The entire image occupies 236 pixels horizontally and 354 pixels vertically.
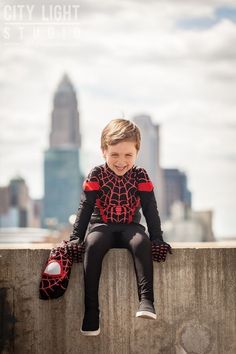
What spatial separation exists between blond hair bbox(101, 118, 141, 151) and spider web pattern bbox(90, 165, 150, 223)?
0.20 metres

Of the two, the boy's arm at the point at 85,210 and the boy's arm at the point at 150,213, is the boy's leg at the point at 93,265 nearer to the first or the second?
the boy's arm at the point at 85,210

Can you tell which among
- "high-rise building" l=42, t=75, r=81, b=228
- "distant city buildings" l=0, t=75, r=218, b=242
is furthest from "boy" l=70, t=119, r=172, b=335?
"high-rise building" l=42, t=75, r=81, b=228

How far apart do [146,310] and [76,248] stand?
64 cm

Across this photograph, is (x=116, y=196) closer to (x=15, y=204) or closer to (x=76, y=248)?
(x=76, y=248)

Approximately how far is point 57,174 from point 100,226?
14618 centimetres

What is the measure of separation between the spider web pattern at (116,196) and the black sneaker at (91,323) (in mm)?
628

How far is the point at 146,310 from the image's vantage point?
499 centimetres

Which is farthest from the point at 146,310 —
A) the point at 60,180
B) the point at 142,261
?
the point at 60,180

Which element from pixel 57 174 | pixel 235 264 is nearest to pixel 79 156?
pixel 57 174

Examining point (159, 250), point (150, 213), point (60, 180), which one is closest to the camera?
point (159, 250)

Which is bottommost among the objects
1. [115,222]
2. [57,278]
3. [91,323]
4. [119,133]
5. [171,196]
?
[91,323]

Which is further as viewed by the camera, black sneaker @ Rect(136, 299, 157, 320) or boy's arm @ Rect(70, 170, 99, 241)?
→ boy's arm @ Rect(70, 170, 99, 241)

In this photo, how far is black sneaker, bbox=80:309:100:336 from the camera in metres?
5.13

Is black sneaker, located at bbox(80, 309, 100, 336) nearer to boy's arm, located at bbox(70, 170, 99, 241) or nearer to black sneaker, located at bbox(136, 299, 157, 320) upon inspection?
black sneaker, located at bbox(136, 299, 157, 320)
